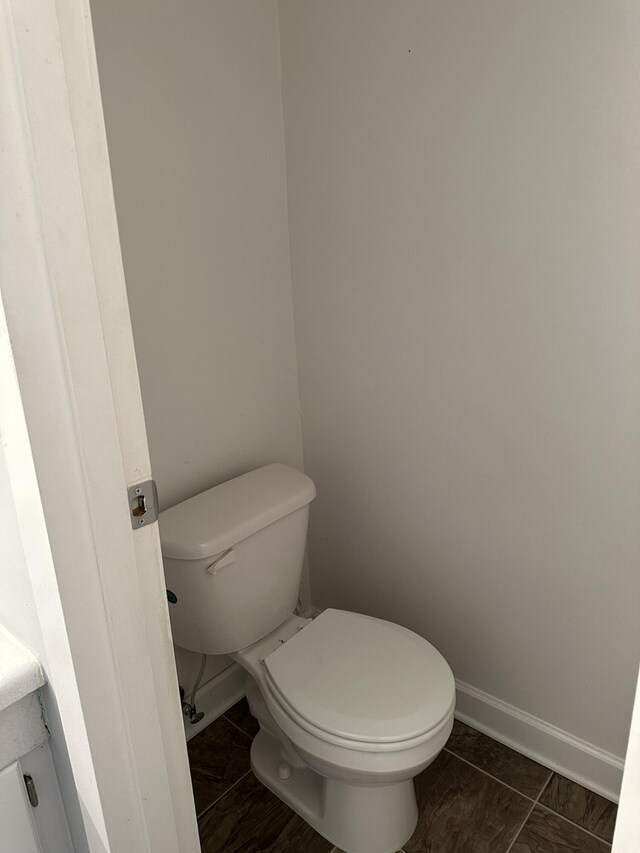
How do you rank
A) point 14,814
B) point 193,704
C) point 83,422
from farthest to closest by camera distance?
1. point 193,704
2. point 14,814
3. point 83,422

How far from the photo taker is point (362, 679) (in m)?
1.38

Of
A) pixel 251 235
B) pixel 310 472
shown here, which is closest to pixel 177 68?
pixel 251 235

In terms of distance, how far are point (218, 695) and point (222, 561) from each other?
642mm

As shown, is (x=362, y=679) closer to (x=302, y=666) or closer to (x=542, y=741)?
(x=302, y=666)

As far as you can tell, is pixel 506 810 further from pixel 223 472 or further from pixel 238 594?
pixel 223 472

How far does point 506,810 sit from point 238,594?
83cm

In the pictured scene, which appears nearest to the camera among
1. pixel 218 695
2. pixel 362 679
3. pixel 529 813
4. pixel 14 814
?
pixel 14 814

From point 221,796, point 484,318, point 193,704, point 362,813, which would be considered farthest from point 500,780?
point 484,318

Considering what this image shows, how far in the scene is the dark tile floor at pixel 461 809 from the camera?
1.43m

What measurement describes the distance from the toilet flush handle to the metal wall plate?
0.61 m

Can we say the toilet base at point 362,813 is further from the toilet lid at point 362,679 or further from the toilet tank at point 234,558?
the toilet tank at point 234,558

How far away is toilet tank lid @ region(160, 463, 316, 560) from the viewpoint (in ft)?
4.50

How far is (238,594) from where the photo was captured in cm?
148

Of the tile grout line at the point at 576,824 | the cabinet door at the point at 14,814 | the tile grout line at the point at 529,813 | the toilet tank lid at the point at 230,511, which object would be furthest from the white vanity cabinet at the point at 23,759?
the tile grout line at the point at 576,824
